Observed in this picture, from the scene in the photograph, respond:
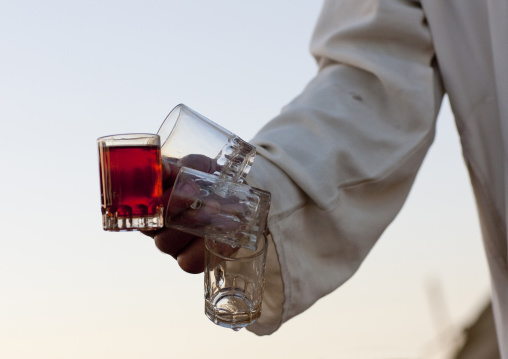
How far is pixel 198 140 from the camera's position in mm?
1722

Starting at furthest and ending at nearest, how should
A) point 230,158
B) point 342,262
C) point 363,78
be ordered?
point 363,78 → point 342,262 → point 230,158

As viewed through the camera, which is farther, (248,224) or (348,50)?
(348,50)

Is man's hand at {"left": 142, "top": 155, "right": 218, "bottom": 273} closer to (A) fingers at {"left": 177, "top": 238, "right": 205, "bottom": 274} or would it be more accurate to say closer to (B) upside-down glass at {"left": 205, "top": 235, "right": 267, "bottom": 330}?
(A) fingers at {"left": 177, "top": 238, "right": 205, "bottom": 274}

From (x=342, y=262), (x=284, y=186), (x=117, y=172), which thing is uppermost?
(x=117, y=172)

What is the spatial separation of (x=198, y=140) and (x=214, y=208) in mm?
207

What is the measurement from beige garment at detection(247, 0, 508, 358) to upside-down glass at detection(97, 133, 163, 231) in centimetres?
38

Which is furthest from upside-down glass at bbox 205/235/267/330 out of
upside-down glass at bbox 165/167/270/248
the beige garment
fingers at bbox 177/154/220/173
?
the beige garment

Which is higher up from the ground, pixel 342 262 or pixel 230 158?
pixel 230 158

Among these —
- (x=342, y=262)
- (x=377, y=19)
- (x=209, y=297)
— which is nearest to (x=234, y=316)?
(x=209, y=297)

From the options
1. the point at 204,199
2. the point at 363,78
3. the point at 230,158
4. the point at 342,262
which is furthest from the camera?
the point at 363,78

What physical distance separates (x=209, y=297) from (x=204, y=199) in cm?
19

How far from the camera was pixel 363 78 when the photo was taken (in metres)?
2.21

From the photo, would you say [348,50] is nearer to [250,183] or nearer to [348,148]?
[348,148]

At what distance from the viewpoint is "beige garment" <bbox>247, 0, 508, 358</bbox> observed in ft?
6.43
